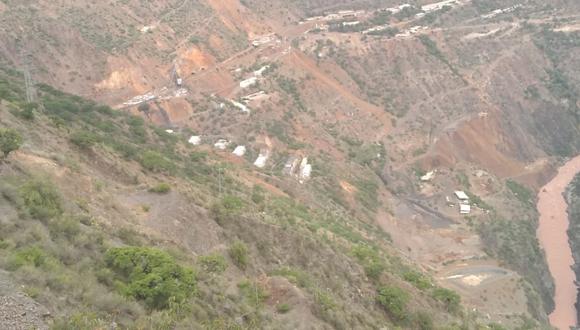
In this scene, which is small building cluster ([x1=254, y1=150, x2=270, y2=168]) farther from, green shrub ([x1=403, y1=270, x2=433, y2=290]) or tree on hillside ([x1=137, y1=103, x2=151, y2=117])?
green shrub ([x1=403, y1=270, x2=433, y2=290])

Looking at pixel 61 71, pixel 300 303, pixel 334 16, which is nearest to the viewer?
pixel 300 303

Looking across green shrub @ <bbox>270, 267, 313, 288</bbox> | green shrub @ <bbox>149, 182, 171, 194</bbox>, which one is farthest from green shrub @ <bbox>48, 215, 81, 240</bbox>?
green shrub @ <bbox>149, 182, 171, 194</bbox>

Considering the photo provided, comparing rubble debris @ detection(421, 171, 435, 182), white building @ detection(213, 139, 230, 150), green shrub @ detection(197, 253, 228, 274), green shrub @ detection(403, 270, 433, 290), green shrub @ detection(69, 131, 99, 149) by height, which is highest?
green shrub @ detection(69, 131, 99, 149)

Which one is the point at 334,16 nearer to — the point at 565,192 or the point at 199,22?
the point at 199,22

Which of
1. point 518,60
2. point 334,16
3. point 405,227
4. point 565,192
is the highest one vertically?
point 334,16

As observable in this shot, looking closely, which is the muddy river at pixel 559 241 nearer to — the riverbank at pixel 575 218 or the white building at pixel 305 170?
the riverbank at pixel 575 218

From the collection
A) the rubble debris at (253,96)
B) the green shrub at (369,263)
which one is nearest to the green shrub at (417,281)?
the green shrub at (369,263)

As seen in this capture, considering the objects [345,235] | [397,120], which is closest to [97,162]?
[345,235]
